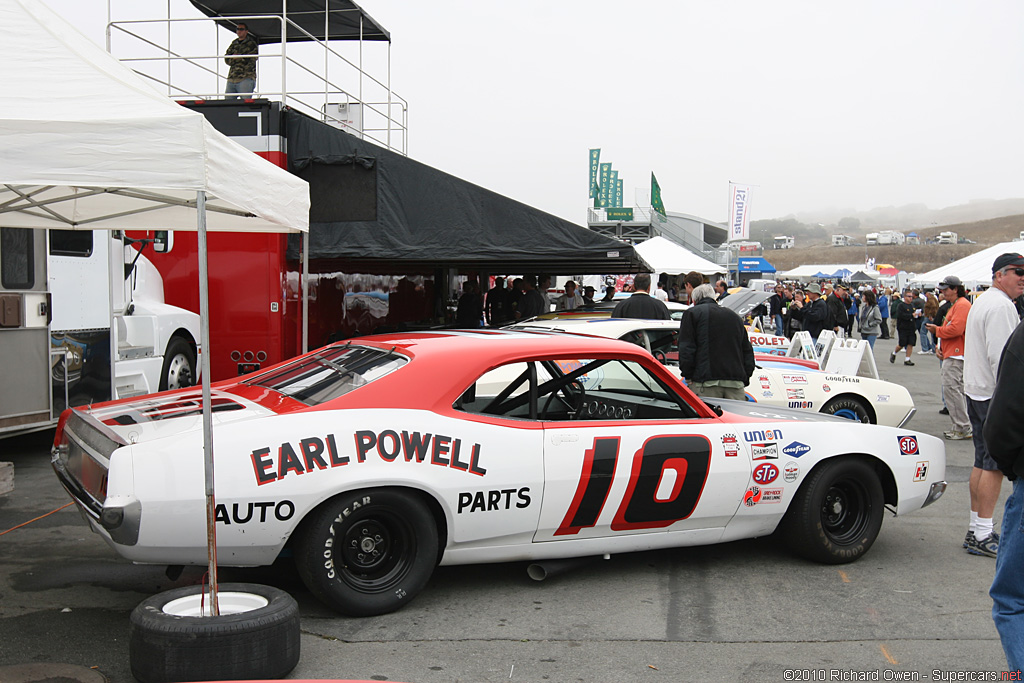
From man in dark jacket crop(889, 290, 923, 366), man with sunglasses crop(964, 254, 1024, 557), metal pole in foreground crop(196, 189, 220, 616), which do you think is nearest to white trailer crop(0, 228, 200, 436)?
metal pole in foreground crop(196, 189, 220, 616)

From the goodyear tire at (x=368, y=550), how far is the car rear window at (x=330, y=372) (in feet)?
1.89

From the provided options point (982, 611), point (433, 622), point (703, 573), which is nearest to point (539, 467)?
point (433, 622)

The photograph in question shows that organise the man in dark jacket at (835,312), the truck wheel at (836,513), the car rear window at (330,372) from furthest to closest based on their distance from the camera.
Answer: the man in dark jacket at (835,312) < the truck wheel at (836,513) < the car rear window at (330,372)

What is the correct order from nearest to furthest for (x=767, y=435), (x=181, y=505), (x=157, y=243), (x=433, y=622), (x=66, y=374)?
(x=181, y=505) < (x=433, y=622) < (x=767, y=435) < (x=66, y=374) < (x=157, y=243)

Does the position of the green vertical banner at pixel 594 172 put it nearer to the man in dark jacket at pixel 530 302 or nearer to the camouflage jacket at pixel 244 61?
the man in dark jacket at pixel 530 302

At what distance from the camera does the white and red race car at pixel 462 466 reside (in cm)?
376

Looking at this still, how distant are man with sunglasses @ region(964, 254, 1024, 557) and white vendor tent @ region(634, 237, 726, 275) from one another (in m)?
11.9

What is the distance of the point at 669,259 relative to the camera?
19000 mm

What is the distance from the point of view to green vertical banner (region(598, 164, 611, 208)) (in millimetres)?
47594

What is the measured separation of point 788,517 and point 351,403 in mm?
2580

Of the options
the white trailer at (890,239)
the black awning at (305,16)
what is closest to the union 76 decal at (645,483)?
Answer: the black awning at (305,16)

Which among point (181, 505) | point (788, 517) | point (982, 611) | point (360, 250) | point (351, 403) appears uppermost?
point (360, 250)

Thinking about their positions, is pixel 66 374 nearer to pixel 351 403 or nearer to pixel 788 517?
pixel 351 403

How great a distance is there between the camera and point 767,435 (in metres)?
4.79
